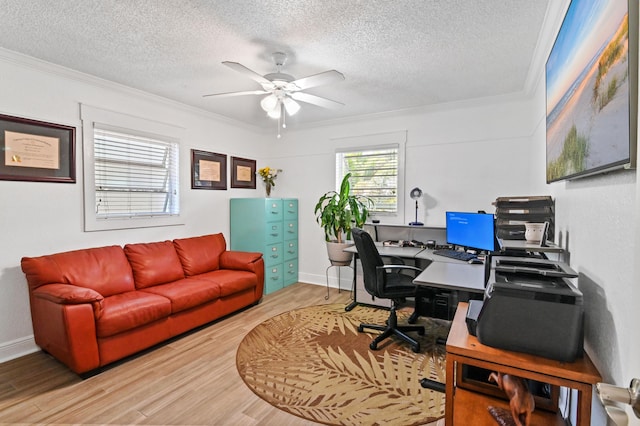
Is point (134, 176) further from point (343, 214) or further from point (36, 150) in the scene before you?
point (343, 214)


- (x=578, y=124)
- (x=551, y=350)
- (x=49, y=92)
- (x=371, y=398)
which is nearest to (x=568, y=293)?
(x=551, y=350)

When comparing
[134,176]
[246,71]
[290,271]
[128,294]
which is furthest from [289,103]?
[290,271]

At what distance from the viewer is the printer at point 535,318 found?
1.06 m

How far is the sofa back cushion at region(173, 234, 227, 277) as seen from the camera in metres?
3.66

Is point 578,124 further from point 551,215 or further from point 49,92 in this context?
point 49,92

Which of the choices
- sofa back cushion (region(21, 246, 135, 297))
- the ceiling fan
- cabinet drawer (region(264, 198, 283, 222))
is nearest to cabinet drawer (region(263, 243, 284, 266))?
cabinet drawer (region(264, 198, 283, 222))

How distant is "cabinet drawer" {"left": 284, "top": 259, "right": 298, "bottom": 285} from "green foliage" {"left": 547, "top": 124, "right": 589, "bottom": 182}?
147 inches

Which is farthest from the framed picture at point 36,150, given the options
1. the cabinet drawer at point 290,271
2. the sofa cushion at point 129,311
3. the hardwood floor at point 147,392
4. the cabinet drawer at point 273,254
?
the cabinet drawer at point 290,271

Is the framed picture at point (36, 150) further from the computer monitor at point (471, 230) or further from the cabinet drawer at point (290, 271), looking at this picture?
the computer monitor at point (471, 230)

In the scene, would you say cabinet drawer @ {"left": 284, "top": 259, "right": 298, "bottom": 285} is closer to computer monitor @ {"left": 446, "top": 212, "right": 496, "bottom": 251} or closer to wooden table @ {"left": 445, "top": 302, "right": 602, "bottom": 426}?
computer monitor @ {"left": 446, "top": 212, "right": 496, "bottom": 251}

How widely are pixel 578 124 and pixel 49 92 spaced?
3.88m

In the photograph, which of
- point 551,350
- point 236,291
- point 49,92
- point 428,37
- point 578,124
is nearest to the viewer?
point 551,350

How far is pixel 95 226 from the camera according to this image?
3.16m

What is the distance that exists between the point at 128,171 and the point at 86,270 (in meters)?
1.18
